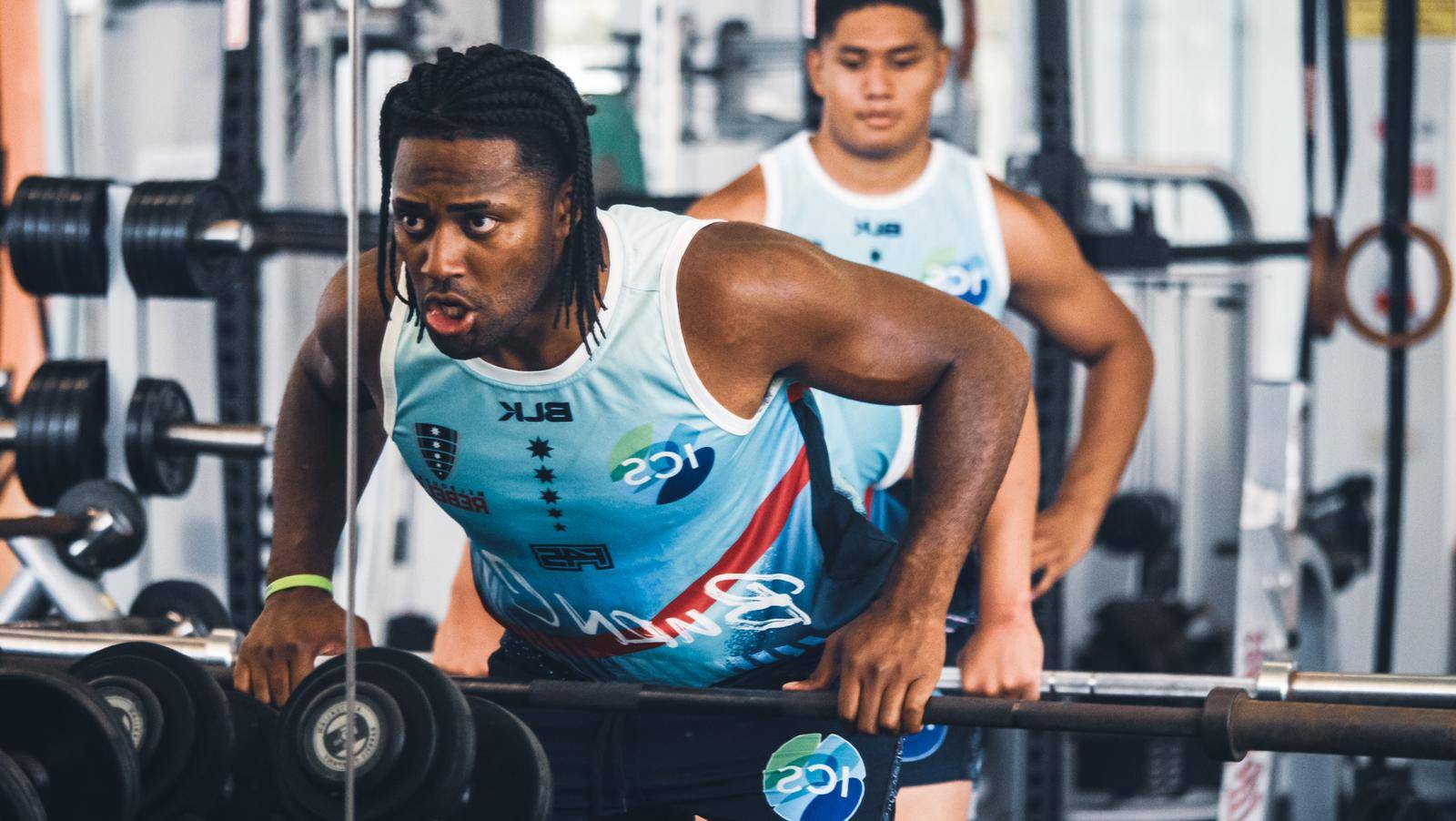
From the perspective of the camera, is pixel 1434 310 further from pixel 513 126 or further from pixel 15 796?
pixel 15 796

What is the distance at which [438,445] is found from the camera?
1.30 m

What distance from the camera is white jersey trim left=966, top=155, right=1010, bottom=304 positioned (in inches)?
67.7

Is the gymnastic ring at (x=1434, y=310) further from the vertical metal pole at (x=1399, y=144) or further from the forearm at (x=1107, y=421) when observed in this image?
the forearm at (x=1107, y=421)

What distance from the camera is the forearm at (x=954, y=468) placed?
131cm

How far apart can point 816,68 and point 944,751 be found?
728mm

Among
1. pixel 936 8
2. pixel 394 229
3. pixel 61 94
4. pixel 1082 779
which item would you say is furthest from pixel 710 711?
pixel 1082 779

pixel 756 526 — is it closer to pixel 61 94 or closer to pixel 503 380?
pixel 503 380

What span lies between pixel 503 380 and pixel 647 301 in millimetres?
123

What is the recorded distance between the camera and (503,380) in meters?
1.25

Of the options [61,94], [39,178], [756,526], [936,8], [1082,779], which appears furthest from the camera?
[1082,779]

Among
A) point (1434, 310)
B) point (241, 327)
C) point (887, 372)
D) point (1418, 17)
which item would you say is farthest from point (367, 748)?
point (1418, 17)

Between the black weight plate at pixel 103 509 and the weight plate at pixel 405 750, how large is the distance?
3.22 feet

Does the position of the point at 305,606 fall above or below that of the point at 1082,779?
above

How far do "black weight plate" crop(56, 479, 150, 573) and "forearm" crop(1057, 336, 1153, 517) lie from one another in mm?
1129
